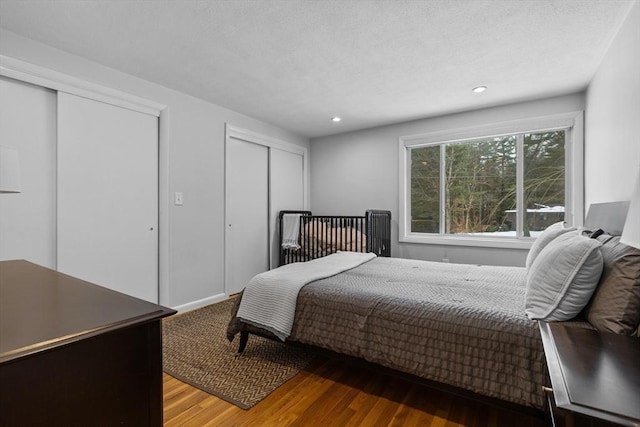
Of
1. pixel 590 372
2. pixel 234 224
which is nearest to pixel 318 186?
pixel 234 224

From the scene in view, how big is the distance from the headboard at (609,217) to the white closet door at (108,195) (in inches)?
140

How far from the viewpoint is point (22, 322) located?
761 millimetres

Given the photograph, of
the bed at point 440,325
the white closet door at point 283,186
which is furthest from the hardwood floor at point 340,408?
the white closet door at point 283,186

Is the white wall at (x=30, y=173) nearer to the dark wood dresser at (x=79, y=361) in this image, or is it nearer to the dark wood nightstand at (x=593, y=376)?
the dark wood dresser at (x=79, y=361)

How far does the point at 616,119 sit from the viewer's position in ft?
6.91

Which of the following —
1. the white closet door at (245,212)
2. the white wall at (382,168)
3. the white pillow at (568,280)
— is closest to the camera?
the white pillow at (568,280)

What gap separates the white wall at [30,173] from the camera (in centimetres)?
217

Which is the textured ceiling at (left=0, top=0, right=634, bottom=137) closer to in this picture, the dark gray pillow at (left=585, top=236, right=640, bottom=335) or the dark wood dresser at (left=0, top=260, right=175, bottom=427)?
the dark gray pillow at (left=585, top=236, right=640, bottom=335)

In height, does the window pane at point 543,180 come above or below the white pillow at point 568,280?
above

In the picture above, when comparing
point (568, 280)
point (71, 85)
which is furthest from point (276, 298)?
point (71, 85)

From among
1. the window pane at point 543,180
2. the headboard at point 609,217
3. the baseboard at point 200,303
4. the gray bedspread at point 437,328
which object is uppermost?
the window pane at point 543,180

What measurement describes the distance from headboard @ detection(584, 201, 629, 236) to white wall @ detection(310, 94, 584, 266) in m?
1.19

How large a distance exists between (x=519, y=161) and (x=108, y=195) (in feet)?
13.7

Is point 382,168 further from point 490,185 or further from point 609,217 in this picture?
point 609,217
